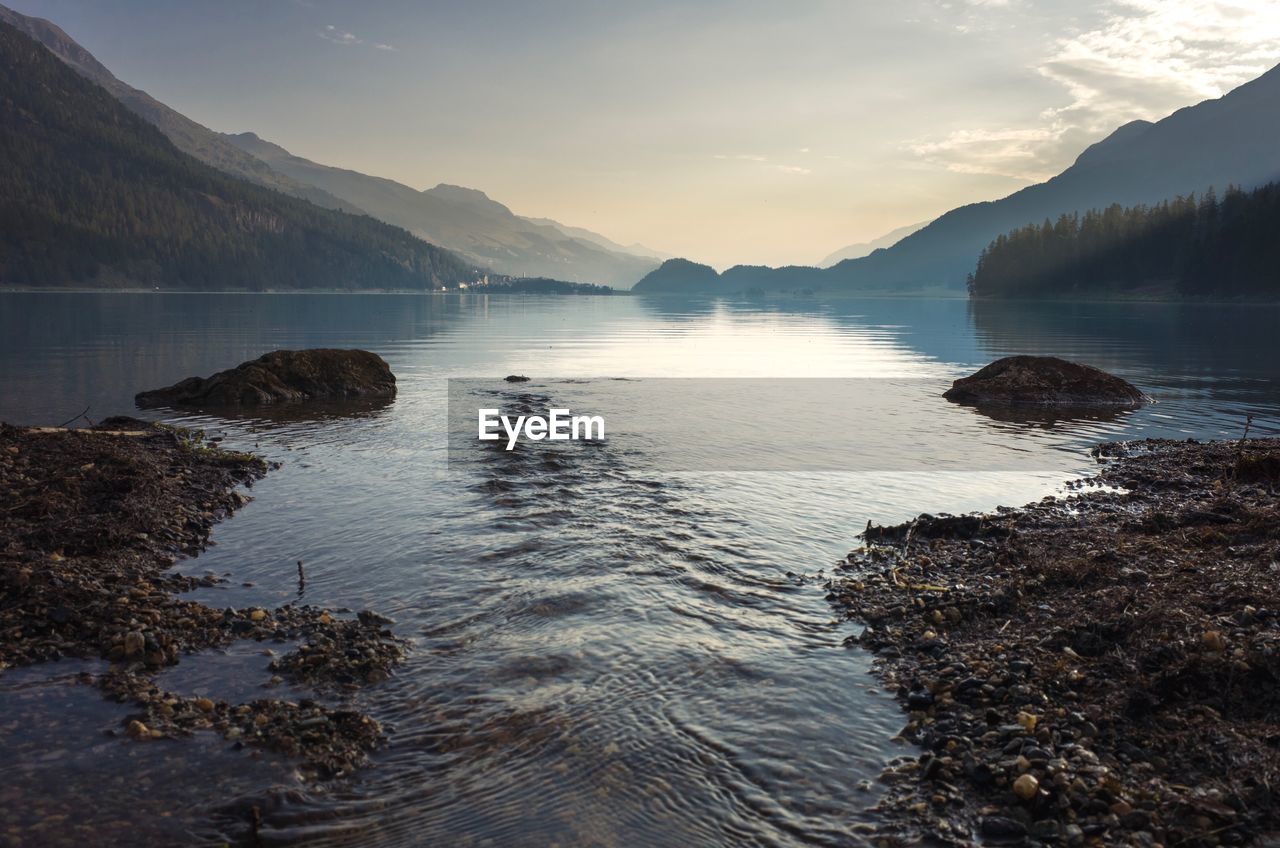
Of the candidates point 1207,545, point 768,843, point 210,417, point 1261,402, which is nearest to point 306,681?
point 768,843

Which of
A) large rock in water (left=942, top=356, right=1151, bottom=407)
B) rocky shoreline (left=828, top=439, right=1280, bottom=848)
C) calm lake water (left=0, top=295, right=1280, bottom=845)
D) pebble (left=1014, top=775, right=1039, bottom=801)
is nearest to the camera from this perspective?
rocky shoreline (left=828, top=439, right=1280, bottom=848)

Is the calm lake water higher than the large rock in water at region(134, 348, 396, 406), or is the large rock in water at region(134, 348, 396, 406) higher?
the large rock in water at region(134, 348, 396, 406)

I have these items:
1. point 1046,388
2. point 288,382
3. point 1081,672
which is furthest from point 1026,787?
point 288,382

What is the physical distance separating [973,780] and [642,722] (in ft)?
12.2

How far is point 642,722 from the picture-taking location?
9.13 metres

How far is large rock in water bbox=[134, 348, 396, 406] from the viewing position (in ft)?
115

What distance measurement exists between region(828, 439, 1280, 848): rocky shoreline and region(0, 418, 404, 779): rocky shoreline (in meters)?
6.72

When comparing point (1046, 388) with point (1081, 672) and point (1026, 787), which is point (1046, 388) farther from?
point (1026, 787)

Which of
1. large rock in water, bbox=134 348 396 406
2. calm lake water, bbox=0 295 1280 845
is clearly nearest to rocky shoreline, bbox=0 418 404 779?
calm lake water, bbox=0 295 1280 845

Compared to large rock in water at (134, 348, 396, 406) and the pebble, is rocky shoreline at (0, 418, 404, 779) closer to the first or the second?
the pebble

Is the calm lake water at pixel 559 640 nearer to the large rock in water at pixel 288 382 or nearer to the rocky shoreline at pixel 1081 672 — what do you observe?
the rocky shoreline at pixel 1081 672

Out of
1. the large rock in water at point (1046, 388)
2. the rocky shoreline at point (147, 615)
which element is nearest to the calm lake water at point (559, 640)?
the rocky shoreline at point (147, 615)

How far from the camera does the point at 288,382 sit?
38.1 meters

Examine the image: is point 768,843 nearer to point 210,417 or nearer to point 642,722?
point 642,722
